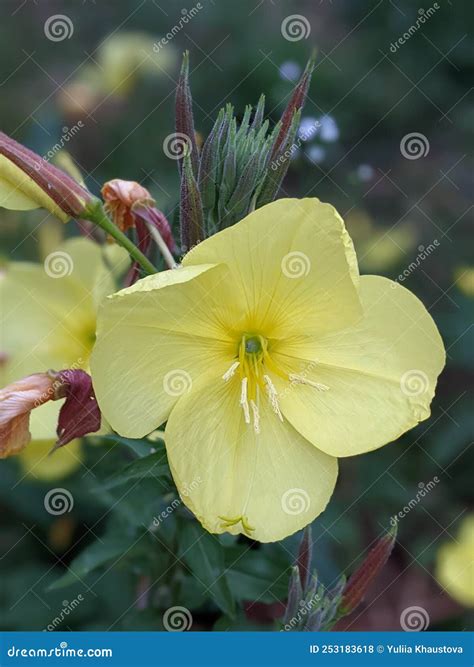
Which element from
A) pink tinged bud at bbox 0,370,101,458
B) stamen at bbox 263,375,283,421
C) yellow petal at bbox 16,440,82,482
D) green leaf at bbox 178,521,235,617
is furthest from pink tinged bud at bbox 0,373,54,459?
yellow petal at bbox 16,440,82,482

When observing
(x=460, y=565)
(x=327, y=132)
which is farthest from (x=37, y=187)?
(x=460, y=565)

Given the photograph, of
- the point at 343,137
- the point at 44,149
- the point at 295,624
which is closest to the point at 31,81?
the point at 44,149

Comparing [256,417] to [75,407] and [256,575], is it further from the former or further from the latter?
[256,575]

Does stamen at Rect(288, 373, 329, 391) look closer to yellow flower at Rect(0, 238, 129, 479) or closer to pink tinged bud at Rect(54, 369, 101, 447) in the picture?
pink tinged bud at Rect(54, 369, 101, 447)

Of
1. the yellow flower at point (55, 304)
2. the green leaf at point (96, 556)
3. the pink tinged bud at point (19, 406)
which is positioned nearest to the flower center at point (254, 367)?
the pink tinged bud at point (19, 406)

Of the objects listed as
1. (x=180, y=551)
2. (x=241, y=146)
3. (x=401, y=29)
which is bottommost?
(x=180, y=551)

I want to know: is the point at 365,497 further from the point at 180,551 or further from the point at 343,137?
the point at 343,137

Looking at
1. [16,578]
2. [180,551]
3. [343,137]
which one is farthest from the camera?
[343,137]
